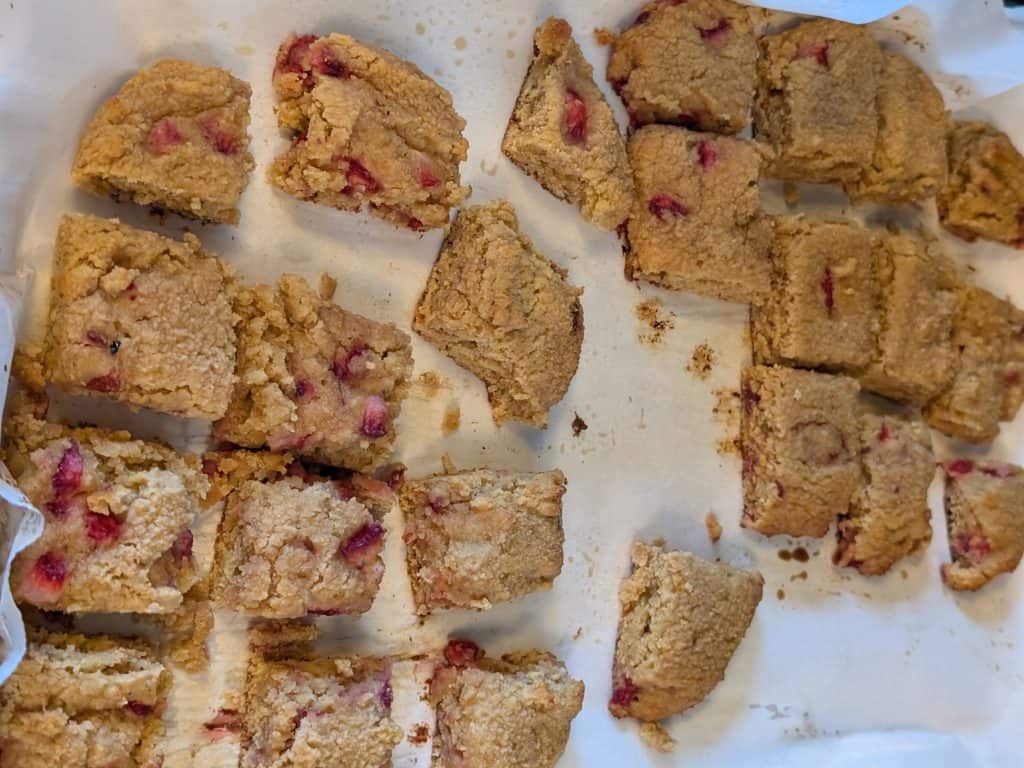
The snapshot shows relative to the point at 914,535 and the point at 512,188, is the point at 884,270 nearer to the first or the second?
the point at 914,535

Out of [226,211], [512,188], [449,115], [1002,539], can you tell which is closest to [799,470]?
[1002,539]

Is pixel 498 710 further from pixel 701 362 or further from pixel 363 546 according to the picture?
pixel 701 362

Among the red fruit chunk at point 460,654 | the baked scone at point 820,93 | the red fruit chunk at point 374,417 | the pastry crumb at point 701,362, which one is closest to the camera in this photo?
the red fruit chunk at point 374,417

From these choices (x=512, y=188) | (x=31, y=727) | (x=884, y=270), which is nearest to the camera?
(x=31, y=727)

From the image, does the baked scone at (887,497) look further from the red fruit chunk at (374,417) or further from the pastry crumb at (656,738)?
the red fruit chunk at (374,417)

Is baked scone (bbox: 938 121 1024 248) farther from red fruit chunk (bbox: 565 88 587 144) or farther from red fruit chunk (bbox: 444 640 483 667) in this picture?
red fruit chunk (bbox: 444 640 483 667)

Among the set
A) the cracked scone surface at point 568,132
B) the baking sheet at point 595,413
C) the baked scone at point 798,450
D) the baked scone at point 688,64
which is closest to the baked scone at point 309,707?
the baking sheet at point 595,413

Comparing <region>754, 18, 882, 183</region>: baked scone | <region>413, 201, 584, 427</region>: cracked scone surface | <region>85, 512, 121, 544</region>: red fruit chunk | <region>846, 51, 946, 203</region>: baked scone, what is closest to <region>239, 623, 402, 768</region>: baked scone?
<region>85, 512, 121, 544</region>: red fruit chunk
